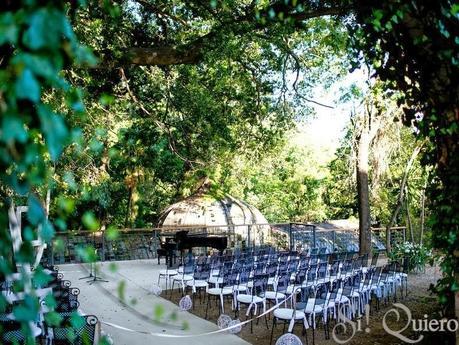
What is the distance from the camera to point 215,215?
23578mm

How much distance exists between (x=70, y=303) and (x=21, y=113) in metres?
6.75

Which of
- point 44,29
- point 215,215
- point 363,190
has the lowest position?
point 215,215

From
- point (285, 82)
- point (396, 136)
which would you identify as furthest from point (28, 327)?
point (396, 136)

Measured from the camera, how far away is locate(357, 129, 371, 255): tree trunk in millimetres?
15047

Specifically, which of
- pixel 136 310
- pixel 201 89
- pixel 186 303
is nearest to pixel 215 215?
pixel 201 89

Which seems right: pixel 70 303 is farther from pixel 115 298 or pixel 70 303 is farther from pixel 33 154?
pixel 33 154

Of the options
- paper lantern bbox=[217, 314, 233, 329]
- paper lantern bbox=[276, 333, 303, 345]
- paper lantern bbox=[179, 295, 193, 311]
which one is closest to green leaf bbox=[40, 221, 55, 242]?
paper lantern bbox=[276, 333, 303, 345]

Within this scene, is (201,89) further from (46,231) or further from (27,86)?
(27,86)

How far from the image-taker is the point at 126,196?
28.1 metres

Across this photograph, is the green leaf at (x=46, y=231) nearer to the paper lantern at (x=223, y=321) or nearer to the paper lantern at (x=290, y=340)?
the paper lantern at (x=290, y=340)

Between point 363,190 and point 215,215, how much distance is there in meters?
9.88

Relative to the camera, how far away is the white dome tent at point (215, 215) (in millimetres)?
22336

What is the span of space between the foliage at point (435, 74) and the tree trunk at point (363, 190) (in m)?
10.9

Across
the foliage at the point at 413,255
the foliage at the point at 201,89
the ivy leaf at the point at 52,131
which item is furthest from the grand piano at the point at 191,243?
the ivy leaf at the point at 52,131
